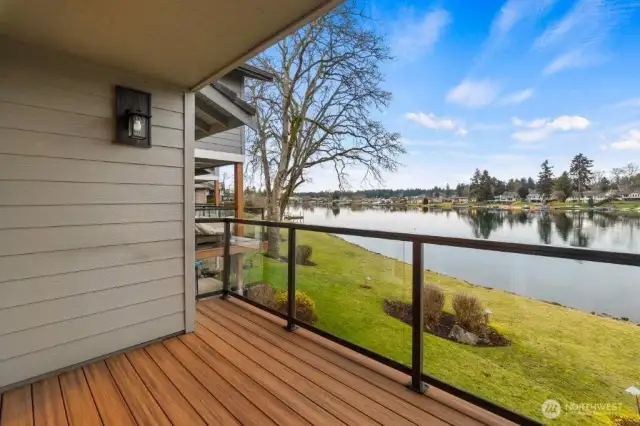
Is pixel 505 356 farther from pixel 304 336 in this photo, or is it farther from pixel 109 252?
pixel 109 252

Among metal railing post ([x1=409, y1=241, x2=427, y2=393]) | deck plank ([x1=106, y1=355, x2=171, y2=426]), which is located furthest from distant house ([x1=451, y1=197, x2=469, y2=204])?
deck plank ([x1=106, y1=355, x2=171, y2=426])

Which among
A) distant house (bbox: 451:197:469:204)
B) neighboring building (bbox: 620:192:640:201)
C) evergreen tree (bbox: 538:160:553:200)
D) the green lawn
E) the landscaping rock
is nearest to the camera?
the green lawn

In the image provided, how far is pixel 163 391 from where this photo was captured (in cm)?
184

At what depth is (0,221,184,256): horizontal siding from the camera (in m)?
1.88

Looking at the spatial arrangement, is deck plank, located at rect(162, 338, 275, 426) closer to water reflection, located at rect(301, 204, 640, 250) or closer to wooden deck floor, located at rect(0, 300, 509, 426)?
wooden deck floor, located at rect(0, 300, 509, 426)

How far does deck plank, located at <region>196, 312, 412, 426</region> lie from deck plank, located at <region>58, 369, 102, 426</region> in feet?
2.65

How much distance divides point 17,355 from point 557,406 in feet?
10.1

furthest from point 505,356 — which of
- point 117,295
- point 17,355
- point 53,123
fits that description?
point 53,123

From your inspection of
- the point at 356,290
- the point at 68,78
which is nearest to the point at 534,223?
the point at 356,290

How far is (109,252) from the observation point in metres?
2.23

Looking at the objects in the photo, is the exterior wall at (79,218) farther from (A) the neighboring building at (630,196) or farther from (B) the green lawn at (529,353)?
(A) the neighboring building at (630,196)

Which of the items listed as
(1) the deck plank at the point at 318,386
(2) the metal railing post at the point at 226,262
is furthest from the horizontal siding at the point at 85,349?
(2) the metal railing post at the point at 226,262

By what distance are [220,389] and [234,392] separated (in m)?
0.10

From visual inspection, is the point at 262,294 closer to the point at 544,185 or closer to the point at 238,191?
the point at 238,191
